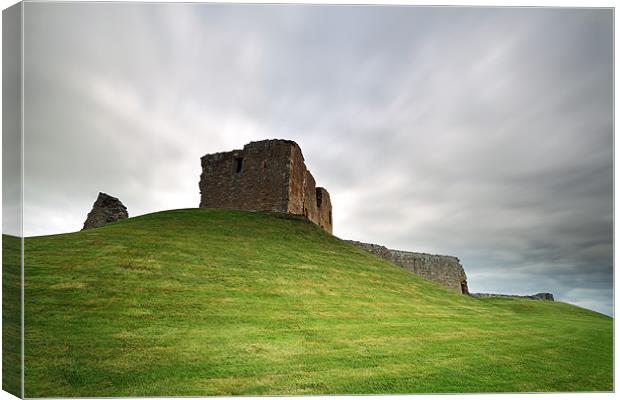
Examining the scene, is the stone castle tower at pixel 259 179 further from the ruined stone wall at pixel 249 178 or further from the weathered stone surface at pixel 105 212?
the weathered stone surface at pixel 105 212

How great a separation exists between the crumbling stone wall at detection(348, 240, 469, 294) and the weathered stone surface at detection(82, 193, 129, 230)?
19857 mm

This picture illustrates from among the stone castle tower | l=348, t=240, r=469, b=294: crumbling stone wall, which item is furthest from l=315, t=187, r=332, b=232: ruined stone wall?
l=348, t=240, r=469, b=294: crumbling stone wall

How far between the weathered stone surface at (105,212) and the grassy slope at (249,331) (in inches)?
359

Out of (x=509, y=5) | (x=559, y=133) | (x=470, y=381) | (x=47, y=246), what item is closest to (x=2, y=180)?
(x=47, y=246)

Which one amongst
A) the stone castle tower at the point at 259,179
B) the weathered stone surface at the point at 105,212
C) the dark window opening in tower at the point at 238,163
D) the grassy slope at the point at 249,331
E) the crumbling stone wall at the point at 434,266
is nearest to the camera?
the grassy slope at the point at 249,331

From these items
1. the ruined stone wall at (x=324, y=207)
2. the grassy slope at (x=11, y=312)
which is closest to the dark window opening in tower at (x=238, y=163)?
the ruined stone wall at (x=324, y=207)

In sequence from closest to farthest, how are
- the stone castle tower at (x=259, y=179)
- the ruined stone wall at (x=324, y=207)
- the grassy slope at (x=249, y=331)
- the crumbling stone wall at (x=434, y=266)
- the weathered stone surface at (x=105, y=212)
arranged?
1. the grassy slope at (x=249, y=331)
2. the weathered stone surface at (x=105, y=212)
3. the stone castle tower at (x=259, y=179)
4. the ruined stone wall at (x=324, y=207)
5. the crumbling stone wall at (x=434, y=266)

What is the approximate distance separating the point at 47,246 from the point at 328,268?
9.19 m

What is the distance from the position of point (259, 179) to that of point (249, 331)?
18314 millimetres

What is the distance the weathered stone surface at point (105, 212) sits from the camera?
2423 centimetres

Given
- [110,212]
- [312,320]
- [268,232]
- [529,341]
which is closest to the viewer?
[312,320]

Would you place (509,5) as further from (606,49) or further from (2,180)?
(2,180)

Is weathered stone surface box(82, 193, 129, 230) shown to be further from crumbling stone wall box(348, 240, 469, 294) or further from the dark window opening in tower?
crumbling stone wall box(348, 240, 469, 294)

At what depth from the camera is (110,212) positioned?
24656mm
